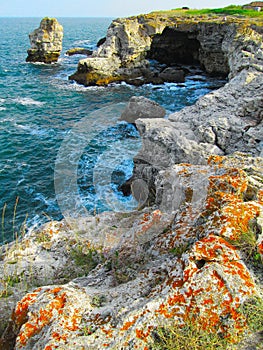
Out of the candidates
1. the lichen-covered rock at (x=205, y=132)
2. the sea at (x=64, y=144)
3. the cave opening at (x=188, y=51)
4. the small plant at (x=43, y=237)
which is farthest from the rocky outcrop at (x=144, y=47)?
the small plant at (x=43, y=237)

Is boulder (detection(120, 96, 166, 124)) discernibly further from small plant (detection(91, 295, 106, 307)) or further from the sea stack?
the sea stack

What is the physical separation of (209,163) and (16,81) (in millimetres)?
38810

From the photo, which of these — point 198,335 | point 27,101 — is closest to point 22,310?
point 198,335

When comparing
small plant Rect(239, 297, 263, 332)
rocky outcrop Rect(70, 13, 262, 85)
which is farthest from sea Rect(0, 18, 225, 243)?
small plant Rect(239, 297, 263, 332)

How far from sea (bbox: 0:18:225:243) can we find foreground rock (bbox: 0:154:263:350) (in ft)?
8.95

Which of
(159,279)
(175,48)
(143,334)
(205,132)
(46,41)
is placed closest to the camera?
(143,334)

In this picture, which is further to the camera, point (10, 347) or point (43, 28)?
point (43, 28)

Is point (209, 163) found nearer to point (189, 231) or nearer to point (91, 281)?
point (189, 231)

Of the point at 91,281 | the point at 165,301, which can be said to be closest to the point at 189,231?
the point at 165,301

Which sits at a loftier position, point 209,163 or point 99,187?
point 209,163

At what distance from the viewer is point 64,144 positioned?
23297mm

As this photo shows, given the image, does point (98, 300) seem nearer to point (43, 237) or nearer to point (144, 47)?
point (43, 237)

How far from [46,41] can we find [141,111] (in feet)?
103

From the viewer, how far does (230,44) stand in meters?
32.8
